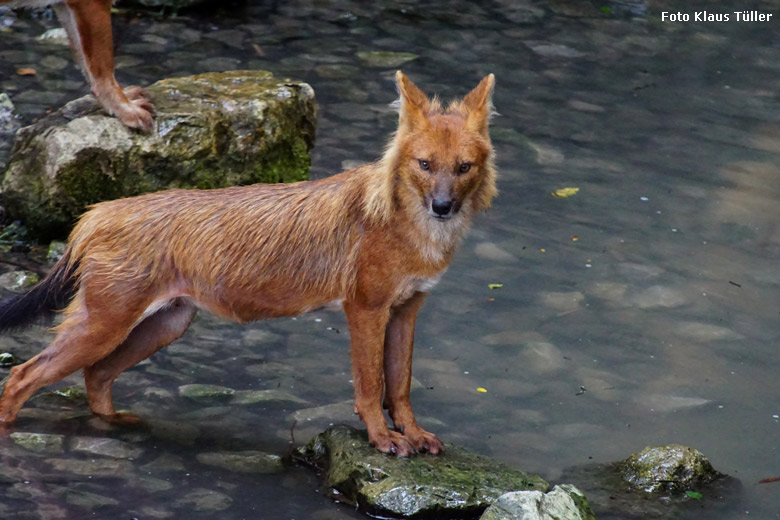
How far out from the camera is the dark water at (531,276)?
5.54 meters

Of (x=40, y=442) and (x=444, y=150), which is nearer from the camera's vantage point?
(x=444, y=150)

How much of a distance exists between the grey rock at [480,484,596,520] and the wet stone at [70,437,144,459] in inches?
72.6

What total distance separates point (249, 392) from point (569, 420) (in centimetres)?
187

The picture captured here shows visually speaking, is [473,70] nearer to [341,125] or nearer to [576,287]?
[341,125]

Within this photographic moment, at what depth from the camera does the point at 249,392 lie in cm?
620

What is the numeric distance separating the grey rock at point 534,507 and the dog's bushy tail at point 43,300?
8.26 feet

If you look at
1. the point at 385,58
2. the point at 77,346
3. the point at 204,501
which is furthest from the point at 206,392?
the point at 385,58

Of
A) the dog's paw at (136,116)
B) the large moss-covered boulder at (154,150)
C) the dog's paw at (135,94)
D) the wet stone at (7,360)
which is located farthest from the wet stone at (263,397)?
the dog's paw at (135,94)

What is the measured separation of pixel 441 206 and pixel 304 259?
2.75ft

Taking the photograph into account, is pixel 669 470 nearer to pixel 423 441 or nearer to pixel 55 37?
pixel 423 441

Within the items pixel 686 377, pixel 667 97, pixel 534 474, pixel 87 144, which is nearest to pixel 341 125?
pixel 87 144

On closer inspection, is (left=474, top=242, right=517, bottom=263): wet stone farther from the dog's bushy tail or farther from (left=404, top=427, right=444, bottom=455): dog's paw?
the dog's bushy tail

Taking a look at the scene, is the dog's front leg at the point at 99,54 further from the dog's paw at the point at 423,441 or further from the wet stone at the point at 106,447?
the dog's paw at the point at 423,441

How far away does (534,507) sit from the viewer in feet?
14.9
